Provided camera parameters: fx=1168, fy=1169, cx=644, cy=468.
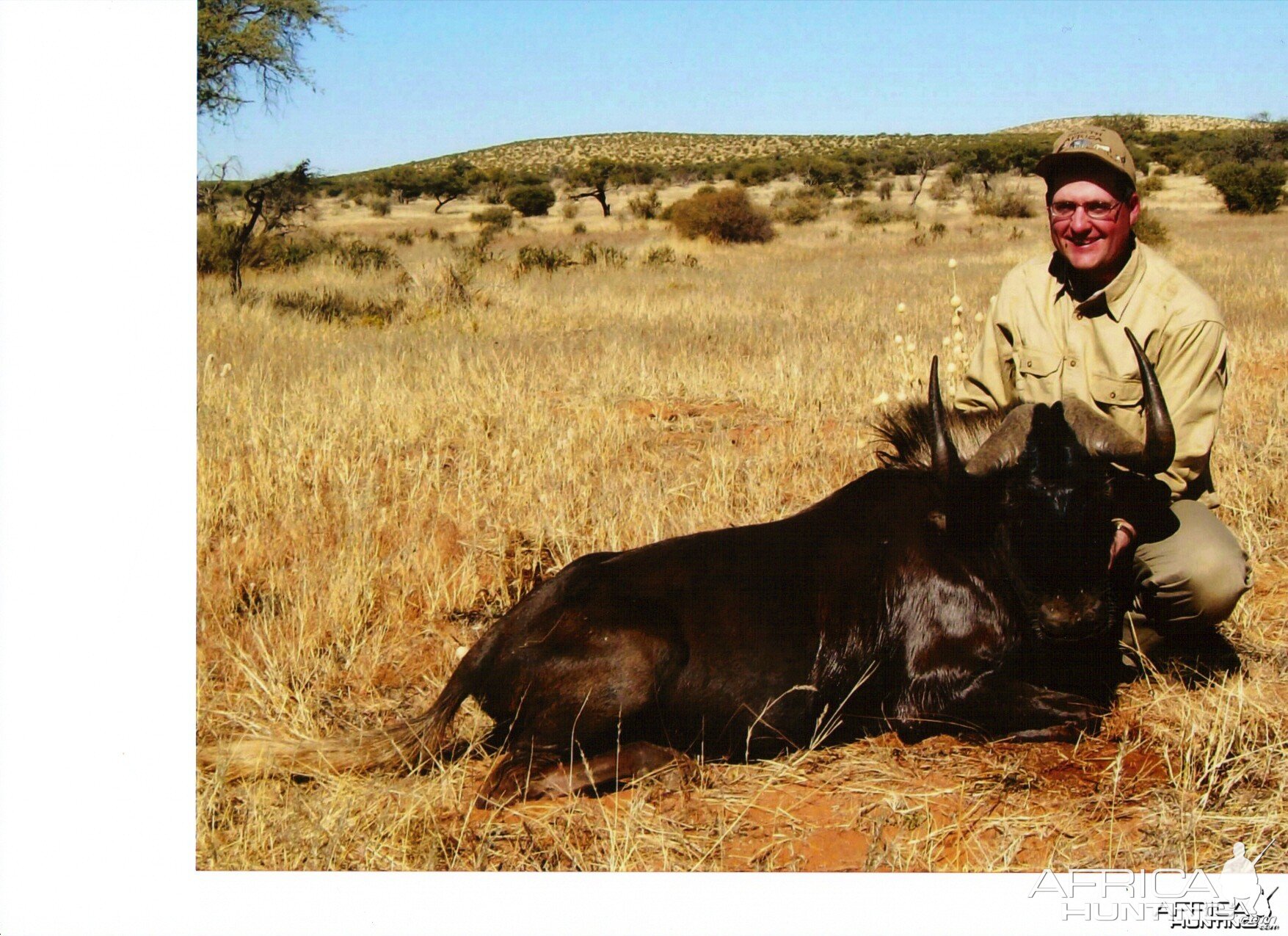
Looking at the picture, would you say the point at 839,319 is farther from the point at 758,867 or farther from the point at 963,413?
the point at 758,867

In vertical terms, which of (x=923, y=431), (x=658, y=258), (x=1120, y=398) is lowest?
(x=923, y=431)

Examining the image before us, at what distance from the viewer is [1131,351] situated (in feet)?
13.9

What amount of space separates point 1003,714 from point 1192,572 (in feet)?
2.94

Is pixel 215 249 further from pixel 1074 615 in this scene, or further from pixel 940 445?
pixel 1074 615

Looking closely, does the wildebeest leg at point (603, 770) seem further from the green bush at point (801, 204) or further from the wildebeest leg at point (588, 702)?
the green bush at point (801, 204)

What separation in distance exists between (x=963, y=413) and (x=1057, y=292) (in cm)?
74

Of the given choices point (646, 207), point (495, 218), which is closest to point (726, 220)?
point (646, 207)

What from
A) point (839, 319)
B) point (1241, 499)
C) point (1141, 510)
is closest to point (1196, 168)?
point (839, 319)

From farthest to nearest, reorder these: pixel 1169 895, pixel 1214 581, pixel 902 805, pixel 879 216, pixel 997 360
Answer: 1. pixel 879 216
2. pixel 997 360
3. pixel 1214 581
4. pixel 902 805
5. pixel 1169 895

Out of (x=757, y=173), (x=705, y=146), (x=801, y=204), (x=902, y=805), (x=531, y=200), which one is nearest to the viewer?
(x=902, y=805)

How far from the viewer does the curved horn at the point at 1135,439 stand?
3.29 m

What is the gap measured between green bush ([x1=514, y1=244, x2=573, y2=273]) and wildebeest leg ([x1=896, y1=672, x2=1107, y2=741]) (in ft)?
46.5

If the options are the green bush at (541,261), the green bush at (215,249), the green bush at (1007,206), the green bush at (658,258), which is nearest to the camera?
the green bush at (215,249)

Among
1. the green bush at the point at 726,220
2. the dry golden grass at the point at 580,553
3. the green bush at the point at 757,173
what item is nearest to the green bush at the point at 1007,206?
the green bush at the point at 726,220
